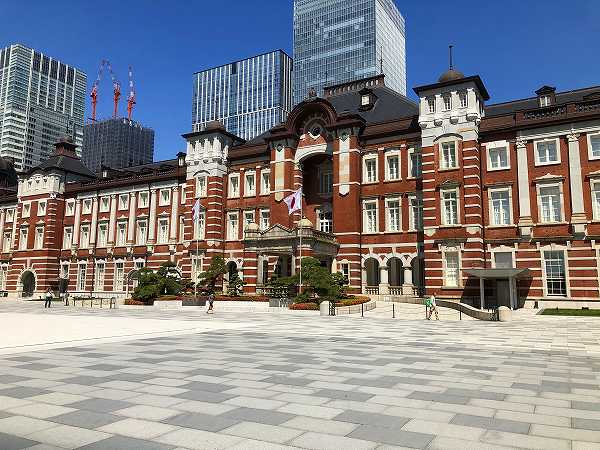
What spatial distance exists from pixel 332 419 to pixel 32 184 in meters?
65.3

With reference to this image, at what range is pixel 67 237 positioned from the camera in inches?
2365

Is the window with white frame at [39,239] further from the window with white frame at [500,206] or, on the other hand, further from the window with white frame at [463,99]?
the window with white frame at [500,206]

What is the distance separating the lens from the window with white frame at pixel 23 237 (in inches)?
2387

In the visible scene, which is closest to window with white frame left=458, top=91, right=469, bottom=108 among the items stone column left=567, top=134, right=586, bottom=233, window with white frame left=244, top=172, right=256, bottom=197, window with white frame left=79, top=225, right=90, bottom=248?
stone column left=567, top=134, right=586, bottom=233

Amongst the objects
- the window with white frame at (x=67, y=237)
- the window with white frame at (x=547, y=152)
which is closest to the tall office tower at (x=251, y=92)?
the window with white frame at (x=67, y=237)

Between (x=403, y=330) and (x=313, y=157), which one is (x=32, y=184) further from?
(x=403, y=330)

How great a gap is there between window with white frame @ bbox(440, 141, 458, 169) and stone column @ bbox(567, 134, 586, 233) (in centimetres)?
758

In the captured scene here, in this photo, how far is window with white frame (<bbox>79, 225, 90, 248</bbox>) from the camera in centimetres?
5800


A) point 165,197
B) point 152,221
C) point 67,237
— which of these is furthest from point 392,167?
point 67,237

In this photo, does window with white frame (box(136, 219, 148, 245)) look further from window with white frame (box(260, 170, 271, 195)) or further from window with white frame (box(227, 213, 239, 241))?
window with white frame (box(260, 170, 271, 195))

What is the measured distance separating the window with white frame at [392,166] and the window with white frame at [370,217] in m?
2.45

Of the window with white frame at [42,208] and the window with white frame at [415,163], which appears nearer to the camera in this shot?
the window with white frame at [415,163]

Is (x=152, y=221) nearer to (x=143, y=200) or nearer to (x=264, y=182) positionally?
(x=143, y=200)

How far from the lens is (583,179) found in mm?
32156
